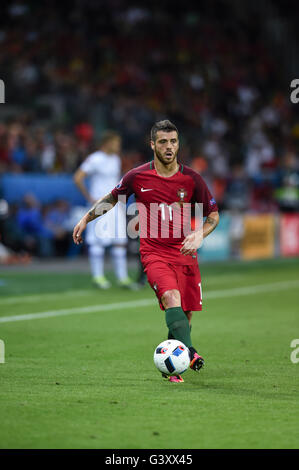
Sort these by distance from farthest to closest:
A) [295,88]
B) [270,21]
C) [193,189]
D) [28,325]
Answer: [270,21] → [295,88] → [28,325] → [193,189]

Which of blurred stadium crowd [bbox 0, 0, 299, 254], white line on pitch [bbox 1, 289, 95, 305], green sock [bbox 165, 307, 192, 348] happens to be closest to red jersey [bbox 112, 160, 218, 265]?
green sock [bbox 165, 307, 192, 348]

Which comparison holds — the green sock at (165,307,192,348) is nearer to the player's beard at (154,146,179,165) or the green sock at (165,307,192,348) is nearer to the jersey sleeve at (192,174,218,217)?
the jersey sleeve at (192,174,218,217)

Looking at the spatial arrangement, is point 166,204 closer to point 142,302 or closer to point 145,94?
point 142,302

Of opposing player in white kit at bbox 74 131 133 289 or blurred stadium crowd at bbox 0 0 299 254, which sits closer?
opposing player in white kit at bbox 74 131 133 289

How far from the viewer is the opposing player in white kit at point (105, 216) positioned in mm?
14234

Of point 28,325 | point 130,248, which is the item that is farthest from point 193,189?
point 130,248

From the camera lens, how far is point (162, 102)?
86.5 ft

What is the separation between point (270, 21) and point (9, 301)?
78.6 feet

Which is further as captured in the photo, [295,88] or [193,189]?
[295,88]

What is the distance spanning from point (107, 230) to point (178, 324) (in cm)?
794

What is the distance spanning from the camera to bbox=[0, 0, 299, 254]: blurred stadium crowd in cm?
2275

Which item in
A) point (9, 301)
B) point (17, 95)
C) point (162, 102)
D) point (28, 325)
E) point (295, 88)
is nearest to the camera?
point (28, 325)

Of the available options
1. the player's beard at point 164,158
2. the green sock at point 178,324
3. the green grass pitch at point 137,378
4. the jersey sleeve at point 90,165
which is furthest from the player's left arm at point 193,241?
the jersey sleeve at point 90,165

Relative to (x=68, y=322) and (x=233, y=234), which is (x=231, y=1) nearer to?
(x=233, y=234)
